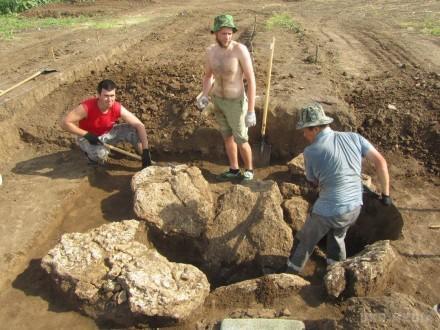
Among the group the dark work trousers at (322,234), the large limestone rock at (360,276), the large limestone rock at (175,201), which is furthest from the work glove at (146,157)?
the large limestone rock at (360,276)

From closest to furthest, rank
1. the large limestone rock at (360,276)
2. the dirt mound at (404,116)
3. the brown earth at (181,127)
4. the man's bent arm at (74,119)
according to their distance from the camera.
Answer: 1. the large limestone rock at (360,276)
2. the brown earth at (181,127)
3. the man's bent arm at (74,119)
4. the dirt mound at (404,116)

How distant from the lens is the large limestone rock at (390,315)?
2.74 meters

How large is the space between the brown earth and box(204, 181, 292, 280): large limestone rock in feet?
1.53

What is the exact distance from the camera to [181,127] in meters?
5.95

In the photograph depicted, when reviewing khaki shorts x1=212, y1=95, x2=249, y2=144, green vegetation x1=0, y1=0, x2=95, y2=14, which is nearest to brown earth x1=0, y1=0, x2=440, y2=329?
khaki shorts x1=212, y1=95, x2=249, y2=144

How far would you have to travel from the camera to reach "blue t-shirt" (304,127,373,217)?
3.35m

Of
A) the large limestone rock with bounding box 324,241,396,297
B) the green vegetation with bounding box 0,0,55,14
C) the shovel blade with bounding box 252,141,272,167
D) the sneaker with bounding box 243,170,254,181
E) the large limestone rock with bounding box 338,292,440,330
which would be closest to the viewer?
the large limestone rock with bounding box 338,292,440,330

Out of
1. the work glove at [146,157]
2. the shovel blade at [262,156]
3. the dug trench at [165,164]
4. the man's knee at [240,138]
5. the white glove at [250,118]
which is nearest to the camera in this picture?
the dug trench at [165,164]

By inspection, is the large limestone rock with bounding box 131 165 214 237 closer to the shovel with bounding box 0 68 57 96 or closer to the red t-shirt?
the red t-shirt

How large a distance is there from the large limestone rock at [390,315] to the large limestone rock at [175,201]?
1.85 meters

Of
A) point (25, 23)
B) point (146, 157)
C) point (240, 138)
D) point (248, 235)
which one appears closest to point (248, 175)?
point (240, 138)

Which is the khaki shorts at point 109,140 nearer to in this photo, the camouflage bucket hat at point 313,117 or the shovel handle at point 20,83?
the shovel handle at point 20,83

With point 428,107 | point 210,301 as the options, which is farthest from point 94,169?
point 428,107

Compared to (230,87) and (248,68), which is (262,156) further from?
(248,68)
